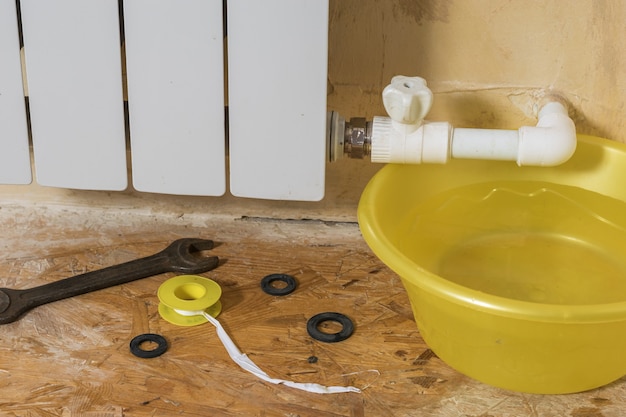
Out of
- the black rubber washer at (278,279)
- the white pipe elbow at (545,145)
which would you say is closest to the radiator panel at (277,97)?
the black rubber washer at (278,279)

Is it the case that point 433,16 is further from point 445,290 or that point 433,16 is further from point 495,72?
point 445,290

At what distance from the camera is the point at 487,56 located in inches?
39.0

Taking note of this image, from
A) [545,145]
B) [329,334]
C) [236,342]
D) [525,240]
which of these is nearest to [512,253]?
[525,240]

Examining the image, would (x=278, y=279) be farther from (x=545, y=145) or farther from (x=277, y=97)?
(x=545, y=145)

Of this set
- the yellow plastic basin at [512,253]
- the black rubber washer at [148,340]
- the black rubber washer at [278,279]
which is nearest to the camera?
the yellow plastic basin at [512,253]

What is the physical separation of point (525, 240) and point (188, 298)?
0.44 m

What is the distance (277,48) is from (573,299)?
45 centimetres

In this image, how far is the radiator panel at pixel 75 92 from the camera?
2.84 feet

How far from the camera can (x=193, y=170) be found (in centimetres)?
94

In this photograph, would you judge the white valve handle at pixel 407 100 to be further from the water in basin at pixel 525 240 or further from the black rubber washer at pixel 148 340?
the black rubber washer at pixel 148 340

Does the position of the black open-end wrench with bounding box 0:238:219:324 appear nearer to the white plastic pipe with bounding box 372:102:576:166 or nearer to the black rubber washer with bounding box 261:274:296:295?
the black rubber washer with bounding box 261:274:296:295

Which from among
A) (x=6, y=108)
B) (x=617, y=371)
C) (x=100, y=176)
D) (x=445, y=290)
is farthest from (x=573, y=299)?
(x=6, y=108)

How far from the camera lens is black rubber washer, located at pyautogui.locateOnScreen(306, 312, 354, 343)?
866 mm

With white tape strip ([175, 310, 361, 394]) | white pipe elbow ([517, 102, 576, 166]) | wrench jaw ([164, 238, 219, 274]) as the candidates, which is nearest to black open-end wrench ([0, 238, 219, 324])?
wrench jaw ([164, 238, 219, 274])
